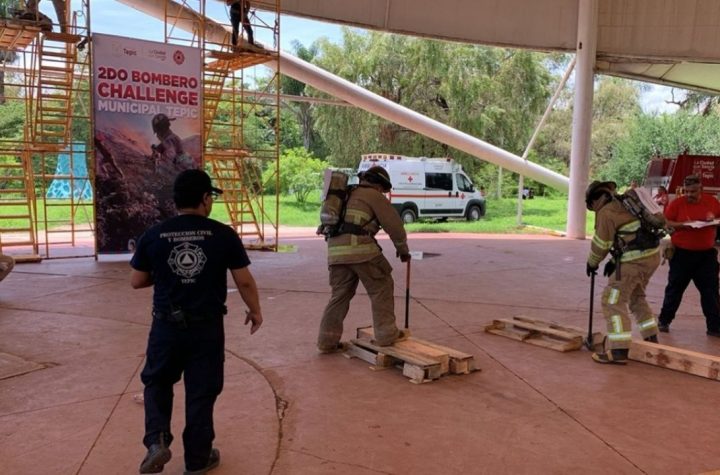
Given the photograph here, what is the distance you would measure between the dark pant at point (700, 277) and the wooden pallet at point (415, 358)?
3.04 meters

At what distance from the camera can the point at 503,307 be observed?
8.38 meters

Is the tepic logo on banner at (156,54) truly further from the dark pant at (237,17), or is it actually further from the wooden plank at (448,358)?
the wooden plank at (448,358)

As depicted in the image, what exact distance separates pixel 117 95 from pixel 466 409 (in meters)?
10.1

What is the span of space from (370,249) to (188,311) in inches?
102

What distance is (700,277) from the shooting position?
272 inches

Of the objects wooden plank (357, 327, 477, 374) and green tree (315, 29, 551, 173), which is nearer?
wooden plank (357, 327, 477, 374)

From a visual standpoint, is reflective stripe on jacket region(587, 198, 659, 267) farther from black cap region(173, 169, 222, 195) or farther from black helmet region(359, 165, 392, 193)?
black cap region(173, 169, 222, 195)

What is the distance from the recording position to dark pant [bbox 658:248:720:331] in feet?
22.6

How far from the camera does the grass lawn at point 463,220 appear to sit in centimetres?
2225

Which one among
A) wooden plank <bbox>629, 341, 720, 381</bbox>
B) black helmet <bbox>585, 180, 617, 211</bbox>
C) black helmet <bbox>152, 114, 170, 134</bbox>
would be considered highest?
black helmet <bbox>152, 114, 170, 134</bbox>

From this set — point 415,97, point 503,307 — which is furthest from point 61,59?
point 415,97

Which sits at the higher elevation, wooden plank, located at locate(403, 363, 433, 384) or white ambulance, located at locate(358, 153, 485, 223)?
white ambulance, located at locate(358, 153, 485, 223)

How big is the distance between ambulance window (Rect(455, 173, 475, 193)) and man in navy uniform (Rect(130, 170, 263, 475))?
72.9 ft

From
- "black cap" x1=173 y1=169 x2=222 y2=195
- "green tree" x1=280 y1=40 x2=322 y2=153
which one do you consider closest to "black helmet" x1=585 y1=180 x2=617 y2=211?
"black cap" x1=173 y1=169 x2=222 y2=195
